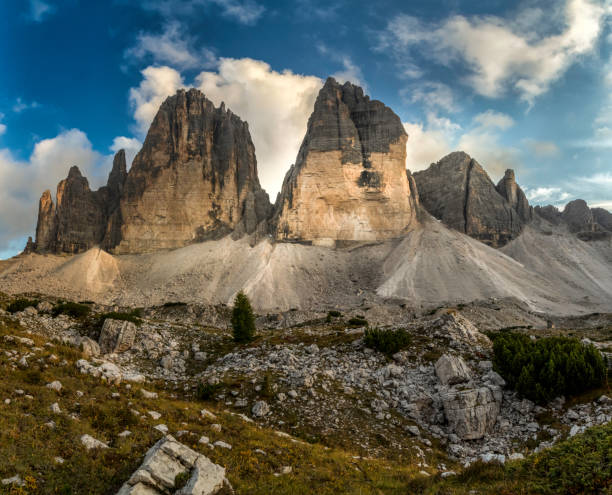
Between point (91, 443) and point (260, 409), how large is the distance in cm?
878

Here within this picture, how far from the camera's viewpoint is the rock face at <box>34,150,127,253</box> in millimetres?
143875

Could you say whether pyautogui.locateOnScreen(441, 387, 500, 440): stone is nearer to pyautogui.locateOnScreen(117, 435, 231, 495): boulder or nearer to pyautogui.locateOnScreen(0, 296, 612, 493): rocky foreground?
pyautogui.locateOnScreen(0, 296, 612, 493): rocky foreground

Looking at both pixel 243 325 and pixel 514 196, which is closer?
pixel 243 325

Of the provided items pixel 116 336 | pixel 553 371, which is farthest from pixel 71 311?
pixel 553 371

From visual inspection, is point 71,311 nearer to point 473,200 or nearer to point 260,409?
point 260,409

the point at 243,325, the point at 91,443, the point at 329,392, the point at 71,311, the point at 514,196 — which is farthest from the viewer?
the point at 514,196

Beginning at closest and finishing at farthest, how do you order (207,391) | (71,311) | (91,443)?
(91,443) → (207,391) → (71,311)

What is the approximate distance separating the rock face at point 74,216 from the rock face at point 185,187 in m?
10.5

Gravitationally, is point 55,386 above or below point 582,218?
below

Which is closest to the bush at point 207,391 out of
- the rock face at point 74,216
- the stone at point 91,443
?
the stone at point 91,443

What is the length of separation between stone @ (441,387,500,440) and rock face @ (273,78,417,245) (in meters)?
111

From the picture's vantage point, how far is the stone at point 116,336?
26.7 metres

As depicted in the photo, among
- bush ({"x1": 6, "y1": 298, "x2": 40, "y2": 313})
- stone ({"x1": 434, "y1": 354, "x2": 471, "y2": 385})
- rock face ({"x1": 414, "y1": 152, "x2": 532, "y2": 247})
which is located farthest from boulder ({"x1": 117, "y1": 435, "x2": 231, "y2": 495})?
rock face ({"x1": 414, "y1": 152, "x2": 532, "y2": 247})

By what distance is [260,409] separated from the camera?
17312 mm
